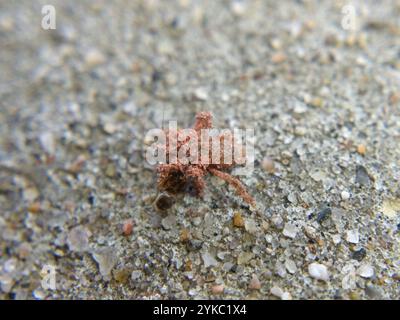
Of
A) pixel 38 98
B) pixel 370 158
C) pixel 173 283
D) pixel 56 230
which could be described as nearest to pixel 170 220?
pixel 173 283

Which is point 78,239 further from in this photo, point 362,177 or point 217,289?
point 362,177

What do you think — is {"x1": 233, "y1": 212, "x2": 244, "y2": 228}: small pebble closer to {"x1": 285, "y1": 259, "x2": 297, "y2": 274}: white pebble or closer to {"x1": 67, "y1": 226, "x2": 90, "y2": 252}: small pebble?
{"x1": 285, "y1": 259, "x2": 297, "y2": 274}: white pebble

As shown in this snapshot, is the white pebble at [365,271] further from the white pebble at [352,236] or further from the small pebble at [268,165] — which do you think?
the small pebble at [268,165]

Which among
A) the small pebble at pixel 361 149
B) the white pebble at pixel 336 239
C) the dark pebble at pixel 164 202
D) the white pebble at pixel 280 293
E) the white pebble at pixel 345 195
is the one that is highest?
the small pebble at pixel 361 149

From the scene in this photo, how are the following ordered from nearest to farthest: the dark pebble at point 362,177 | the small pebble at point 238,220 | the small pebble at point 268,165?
the small pebble at point 238,220 → the dark pebble at point 362,177 → the small pebble at point 268,165

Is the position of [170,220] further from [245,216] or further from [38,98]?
[38,98]

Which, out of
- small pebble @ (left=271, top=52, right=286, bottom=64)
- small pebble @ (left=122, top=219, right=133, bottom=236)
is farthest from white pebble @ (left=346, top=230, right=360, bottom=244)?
small pebble @ (left=271, top=52, right=286, bottom=64)

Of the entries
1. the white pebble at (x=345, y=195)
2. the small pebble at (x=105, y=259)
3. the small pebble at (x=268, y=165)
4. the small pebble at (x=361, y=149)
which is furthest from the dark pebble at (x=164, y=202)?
the small pebble at (x=361, y=149)

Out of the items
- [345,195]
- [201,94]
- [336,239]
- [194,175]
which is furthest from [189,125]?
[336,239]
